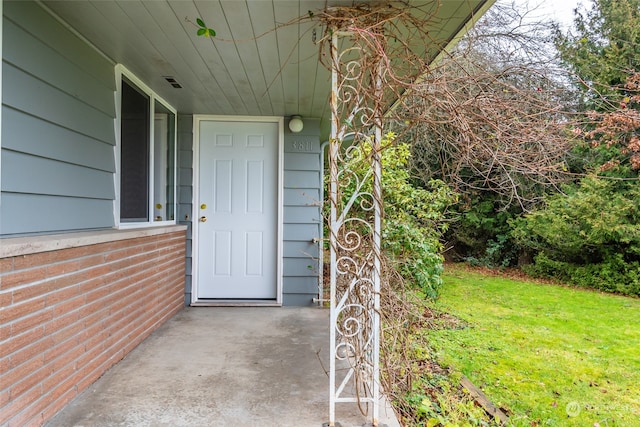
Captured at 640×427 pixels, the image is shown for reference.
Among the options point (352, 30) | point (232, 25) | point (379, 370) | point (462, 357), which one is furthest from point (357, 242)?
point (462, 357)

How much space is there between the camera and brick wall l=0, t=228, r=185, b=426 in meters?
1.67

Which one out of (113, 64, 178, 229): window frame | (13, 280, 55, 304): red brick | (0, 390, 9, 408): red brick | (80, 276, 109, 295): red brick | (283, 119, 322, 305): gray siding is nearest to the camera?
(0, 390, 9, 408): red brick

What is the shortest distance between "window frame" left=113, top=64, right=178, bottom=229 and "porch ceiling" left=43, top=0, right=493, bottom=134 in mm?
74

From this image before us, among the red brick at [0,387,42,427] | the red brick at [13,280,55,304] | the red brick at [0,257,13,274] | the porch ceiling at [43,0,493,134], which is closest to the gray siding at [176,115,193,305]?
the porch ceiling at [43,0,493,134]

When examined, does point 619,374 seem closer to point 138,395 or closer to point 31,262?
point 138,395

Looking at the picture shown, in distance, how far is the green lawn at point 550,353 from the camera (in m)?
2.64

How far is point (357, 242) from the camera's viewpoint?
1914mm

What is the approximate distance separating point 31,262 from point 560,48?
6092mm

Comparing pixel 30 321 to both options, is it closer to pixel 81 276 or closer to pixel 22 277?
pixel 22 277

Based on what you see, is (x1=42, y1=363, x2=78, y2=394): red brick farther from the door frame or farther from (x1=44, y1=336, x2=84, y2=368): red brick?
the door frame

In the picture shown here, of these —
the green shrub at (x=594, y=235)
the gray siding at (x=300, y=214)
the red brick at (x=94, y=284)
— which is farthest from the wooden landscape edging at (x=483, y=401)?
the green shrub at (x=594, y=235)

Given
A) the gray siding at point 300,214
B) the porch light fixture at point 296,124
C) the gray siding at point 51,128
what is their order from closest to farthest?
1. the gray siding at point 51,128
2. the porch light fixture at point 296,124
3. the gray siding at point 300,214

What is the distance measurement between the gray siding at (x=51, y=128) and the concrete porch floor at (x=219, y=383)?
0.98m

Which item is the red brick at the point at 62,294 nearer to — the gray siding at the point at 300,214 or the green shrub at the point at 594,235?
the gray siding at the point at 300,214
